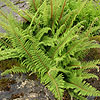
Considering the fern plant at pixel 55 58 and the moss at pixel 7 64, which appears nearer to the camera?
the fern plant at pixel 55 58

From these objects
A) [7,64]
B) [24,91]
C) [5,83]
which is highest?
[7,64]

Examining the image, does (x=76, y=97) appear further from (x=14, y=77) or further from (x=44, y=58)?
(x=14, y=77)

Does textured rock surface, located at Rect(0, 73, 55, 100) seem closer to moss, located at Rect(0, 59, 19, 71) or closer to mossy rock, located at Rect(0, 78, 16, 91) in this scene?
mossy rock, located at Rect(0, 78, 16, 91)

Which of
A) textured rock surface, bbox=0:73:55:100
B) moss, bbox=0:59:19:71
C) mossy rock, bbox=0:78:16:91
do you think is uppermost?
moss, bbox=0:59:19:71

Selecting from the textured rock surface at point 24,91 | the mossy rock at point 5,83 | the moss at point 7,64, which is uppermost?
the moss at point 7,64

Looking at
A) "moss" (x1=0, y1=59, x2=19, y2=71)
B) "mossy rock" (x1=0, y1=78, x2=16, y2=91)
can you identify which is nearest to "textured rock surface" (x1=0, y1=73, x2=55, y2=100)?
"mossy rock" (x1=0, y1=78, x2=16, y2=91)

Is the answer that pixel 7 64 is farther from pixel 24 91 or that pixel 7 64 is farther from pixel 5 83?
pixel 24 91

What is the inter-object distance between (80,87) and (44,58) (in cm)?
82

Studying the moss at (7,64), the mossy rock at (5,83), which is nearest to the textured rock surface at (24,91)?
the mossy rock at (5,83)

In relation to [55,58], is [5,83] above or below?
below

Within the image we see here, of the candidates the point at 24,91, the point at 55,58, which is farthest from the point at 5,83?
the point at 55,58

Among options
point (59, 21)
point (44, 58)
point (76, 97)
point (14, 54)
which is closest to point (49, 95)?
point (76, 97)

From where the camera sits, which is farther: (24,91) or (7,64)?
(7,64)

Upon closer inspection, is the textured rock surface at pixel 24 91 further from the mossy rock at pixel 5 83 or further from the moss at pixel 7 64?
the moss at pixel 7 64
